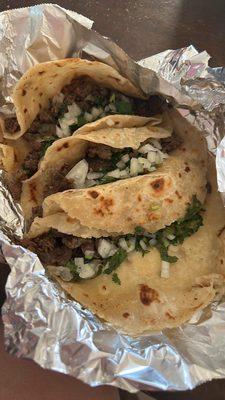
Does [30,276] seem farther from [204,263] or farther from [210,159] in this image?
[210,159]

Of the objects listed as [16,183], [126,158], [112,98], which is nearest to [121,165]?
[126,158]

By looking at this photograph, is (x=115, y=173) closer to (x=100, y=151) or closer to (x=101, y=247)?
(x=100, y=151)

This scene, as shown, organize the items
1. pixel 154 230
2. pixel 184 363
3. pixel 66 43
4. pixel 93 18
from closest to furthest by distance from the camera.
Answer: pixel 184 363 < pixel 154 230 < pixel 66 43 < pixel 93 18

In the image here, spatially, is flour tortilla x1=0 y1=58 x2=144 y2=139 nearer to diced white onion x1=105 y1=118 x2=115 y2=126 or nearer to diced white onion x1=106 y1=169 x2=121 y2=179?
diced white onion x1=105 y1=118 x2=115 y2=126

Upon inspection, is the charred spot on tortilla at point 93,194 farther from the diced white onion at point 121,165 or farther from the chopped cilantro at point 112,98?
the chopped cilantro at point 112,98

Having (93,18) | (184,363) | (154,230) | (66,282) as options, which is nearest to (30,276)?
(66,282)

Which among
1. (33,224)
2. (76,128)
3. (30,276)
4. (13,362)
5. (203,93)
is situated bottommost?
(13,362)
